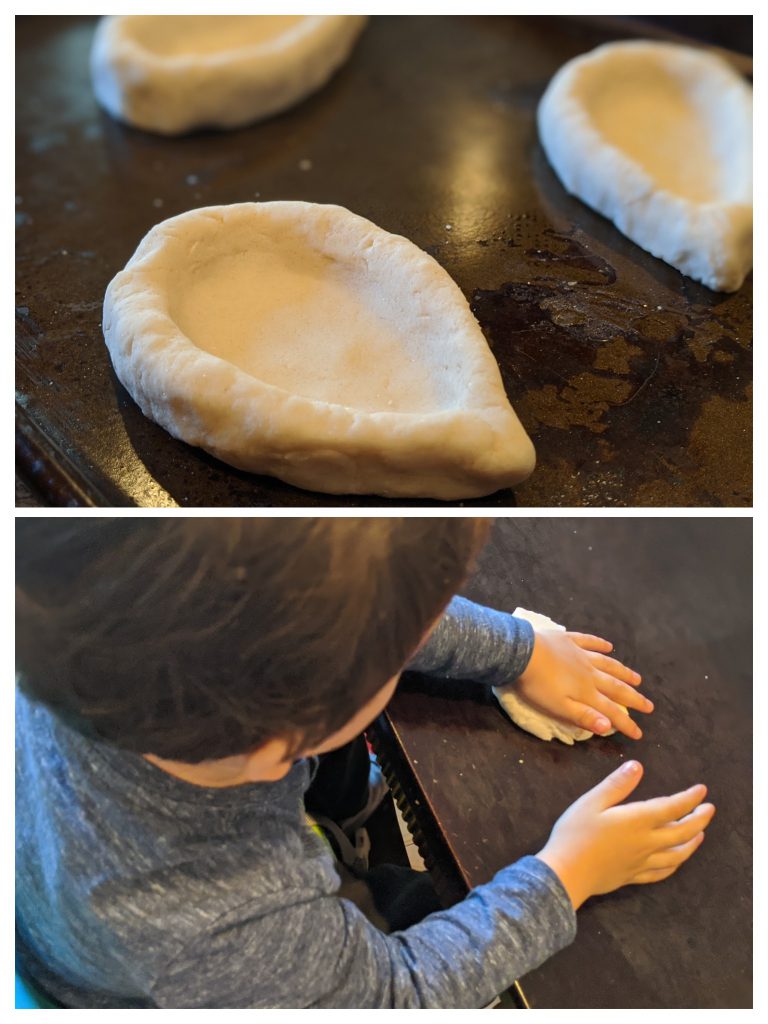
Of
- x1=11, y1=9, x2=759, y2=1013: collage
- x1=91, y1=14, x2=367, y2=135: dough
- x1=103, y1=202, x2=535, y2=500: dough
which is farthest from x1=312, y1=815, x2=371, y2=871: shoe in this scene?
x1=91, y1=14, x2=367, y2=135: dough

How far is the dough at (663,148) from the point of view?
1207 millimetres

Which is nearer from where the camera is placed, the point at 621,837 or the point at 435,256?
the point at 621,837

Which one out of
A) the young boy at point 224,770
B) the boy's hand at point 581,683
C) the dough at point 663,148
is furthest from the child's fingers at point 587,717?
the dough at point 663,148

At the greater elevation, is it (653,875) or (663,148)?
(663,148)

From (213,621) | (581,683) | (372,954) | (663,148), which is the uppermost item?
(663,148)

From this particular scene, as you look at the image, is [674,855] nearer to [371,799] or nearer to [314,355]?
[371,799]

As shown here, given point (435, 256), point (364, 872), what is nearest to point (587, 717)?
point (364, 872)

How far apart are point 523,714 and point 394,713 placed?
125 mm

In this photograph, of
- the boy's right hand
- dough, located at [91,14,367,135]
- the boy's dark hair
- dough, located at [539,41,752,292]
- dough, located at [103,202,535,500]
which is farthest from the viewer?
dough, located at [91,14,367,135]

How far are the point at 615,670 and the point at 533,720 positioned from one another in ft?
0.30

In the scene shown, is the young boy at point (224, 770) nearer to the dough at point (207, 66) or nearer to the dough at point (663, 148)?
the dough at point (663, 148)

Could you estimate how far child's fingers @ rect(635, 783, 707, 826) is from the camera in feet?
2.73

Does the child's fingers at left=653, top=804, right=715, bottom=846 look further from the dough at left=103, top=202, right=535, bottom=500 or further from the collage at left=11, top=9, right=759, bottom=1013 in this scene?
the dough at left=103, top=202, right=535, bottom=500

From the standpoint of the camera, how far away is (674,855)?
0.82 metres
